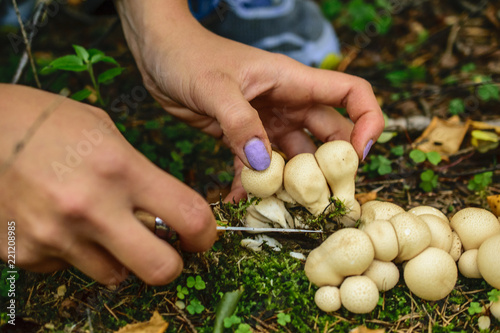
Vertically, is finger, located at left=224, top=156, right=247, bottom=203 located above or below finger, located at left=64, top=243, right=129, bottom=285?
below

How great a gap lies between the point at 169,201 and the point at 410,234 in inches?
41.4

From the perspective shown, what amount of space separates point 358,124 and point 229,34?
220 centimetres

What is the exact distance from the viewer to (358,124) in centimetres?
235

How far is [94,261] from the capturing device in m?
1.69

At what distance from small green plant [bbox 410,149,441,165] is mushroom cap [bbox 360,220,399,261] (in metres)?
1.13

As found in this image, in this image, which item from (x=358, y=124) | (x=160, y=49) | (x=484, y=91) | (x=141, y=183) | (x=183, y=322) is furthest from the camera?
(x=484, y=91)

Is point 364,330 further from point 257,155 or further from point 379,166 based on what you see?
point 379,166

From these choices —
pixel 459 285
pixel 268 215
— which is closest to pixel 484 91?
pixel 459 285

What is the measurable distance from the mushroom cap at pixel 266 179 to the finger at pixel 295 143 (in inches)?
31.8

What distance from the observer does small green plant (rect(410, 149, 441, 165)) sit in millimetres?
2855

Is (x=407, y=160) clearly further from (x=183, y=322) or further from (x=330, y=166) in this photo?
(x=183, y=322)

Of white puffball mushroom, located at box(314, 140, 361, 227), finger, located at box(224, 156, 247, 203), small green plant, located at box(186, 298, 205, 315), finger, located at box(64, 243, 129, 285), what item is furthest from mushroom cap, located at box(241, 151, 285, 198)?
finger, located at box(64, 243, 129, 285)

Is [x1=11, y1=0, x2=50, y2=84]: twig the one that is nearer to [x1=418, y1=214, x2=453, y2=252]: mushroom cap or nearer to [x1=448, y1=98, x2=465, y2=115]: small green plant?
[x1=418, y1=214, x2=453, y2=252]: mushroom cap

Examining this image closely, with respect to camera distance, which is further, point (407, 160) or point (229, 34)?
point (229, 34)
